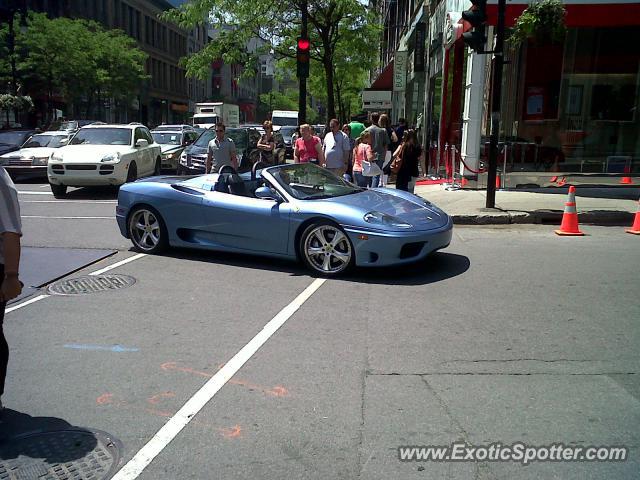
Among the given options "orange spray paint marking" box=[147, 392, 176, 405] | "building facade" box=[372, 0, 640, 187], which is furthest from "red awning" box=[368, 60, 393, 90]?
"orange spray paint marking" box=[147, 392, 176, 405]

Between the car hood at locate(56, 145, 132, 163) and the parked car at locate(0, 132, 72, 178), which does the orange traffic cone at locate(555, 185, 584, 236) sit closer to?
the car hood at locate(56, 145, 132, 163)

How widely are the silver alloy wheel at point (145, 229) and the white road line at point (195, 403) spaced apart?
3.08 m

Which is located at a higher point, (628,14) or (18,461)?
(628,14)

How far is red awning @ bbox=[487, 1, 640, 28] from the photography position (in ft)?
45.2

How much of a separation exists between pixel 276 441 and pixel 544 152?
14.2 m

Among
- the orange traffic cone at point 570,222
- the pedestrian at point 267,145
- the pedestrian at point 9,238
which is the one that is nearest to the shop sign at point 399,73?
the pedestrian at point 267,145

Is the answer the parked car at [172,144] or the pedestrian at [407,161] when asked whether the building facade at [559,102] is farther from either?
the parked car at [172,144]

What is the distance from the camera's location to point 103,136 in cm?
1530

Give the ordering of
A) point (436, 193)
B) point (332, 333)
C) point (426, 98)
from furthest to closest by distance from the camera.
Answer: point (426, 98) → point (436, 193) → point (332, 333)

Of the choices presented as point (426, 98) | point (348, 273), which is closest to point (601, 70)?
point (426, 98)

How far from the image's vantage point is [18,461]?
322 centimetres

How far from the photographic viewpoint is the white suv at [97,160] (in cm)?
1393

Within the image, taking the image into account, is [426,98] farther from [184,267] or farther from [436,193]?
[184,267]

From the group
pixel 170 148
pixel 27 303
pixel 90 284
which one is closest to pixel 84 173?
pixel 170 148
